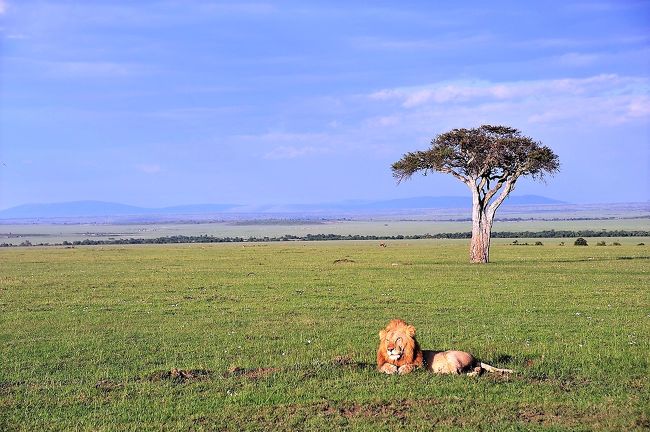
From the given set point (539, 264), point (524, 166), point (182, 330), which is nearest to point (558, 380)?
point (182, 330)

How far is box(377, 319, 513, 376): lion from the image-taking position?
10.6 m

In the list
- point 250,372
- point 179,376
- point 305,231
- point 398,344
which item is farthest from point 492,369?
point 305,231

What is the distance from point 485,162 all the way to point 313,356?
29385mm

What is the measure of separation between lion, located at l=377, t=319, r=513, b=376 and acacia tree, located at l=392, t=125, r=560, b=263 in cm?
2890

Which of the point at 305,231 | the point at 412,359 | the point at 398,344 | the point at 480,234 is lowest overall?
the point at 412,359

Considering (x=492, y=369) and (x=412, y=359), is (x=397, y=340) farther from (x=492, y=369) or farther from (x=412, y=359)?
(x=492, y=369)

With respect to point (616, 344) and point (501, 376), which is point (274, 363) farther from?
point (616, 344)

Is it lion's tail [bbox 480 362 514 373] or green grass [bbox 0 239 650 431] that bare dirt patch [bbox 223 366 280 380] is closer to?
green grass [bbox 0 239 650 431]

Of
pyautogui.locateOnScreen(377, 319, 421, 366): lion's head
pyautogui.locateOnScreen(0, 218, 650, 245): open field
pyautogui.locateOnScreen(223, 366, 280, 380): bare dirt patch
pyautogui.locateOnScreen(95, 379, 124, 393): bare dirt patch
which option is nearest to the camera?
pyautogui.locateOnScreen(95, 379, 124, 393): bare dirt patch

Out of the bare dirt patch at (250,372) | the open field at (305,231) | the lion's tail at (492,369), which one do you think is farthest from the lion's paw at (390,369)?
the open field at (305,231)

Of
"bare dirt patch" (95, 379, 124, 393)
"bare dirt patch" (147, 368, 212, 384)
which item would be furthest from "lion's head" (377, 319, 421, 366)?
"bare dirt patch" (95, 379, 124, 393)

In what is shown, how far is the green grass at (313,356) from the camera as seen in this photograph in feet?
29.2

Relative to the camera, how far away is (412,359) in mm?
10711

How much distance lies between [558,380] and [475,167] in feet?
102
